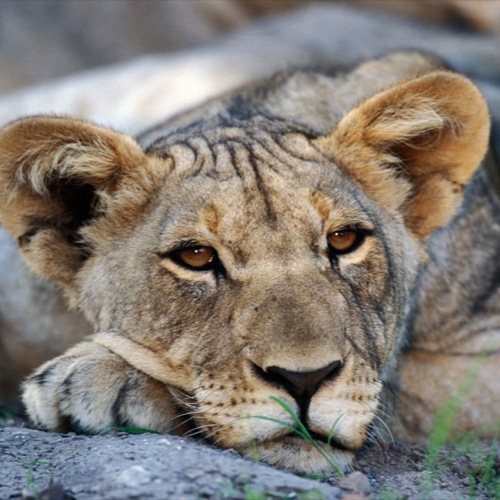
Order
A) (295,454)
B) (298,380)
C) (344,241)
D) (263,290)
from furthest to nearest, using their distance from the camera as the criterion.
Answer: (344,241) → (263,290) → (295,454) → (298,380)

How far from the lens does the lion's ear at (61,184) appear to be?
10.5 ft

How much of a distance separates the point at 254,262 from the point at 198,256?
0.60 feet

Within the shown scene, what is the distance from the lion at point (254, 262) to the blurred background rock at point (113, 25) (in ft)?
15.8

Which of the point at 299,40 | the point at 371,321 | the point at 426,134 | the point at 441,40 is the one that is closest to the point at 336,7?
the point at 299,40

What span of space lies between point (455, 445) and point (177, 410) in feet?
3.06

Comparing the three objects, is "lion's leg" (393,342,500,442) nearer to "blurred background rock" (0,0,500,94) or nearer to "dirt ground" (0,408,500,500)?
"dirt ground" (0,408,500,500)

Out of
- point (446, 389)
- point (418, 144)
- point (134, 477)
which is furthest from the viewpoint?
point (446, 389)

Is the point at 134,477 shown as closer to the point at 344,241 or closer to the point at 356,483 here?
the point at 356,483

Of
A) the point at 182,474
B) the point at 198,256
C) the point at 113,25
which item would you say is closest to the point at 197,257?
the point at 198,256

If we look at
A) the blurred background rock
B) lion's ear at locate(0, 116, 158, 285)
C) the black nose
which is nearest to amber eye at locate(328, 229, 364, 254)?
the black nose

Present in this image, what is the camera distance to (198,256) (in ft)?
9.91

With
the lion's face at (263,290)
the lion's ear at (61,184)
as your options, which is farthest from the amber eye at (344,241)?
the lion's ear at (61,184)

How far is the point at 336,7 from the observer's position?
27.5 ft

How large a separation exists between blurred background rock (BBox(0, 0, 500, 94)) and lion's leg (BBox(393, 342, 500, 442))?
183 inches
